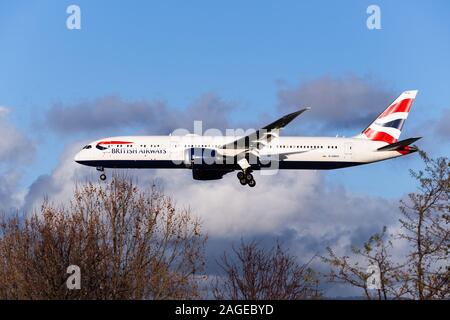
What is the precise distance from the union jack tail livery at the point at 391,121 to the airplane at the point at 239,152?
1379 mm

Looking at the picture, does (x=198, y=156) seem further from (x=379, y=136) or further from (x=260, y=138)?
(x=379, y=136)

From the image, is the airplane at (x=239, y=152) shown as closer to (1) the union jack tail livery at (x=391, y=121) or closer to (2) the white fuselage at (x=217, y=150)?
(2) the white fuselage at (x=217, y=150)

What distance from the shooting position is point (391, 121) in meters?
73.8

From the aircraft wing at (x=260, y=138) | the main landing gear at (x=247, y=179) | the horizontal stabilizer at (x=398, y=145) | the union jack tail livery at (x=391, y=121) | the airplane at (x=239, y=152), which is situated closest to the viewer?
the aircraft wing at (x=260, y=138)

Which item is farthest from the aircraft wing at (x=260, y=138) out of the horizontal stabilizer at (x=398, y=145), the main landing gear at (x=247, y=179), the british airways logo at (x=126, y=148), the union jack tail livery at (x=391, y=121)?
the union jack tail livery at (x=391, y=121)

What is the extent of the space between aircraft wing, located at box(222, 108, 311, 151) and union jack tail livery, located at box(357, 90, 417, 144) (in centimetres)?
1213

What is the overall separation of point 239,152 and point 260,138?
2479 mm

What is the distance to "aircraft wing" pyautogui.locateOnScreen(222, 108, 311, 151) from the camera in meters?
60.0

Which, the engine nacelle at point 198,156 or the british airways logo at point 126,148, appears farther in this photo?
the british airways logo at point 126,148

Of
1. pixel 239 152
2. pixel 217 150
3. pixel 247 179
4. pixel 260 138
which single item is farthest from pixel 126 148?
pixel 260 138

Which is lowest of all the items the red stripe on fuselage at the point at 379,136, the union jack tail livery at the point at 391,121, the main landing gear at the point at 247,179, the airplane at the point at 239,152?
the main landing gear at the point at 247,179

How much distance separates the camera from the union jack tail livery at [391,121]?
236 ft
